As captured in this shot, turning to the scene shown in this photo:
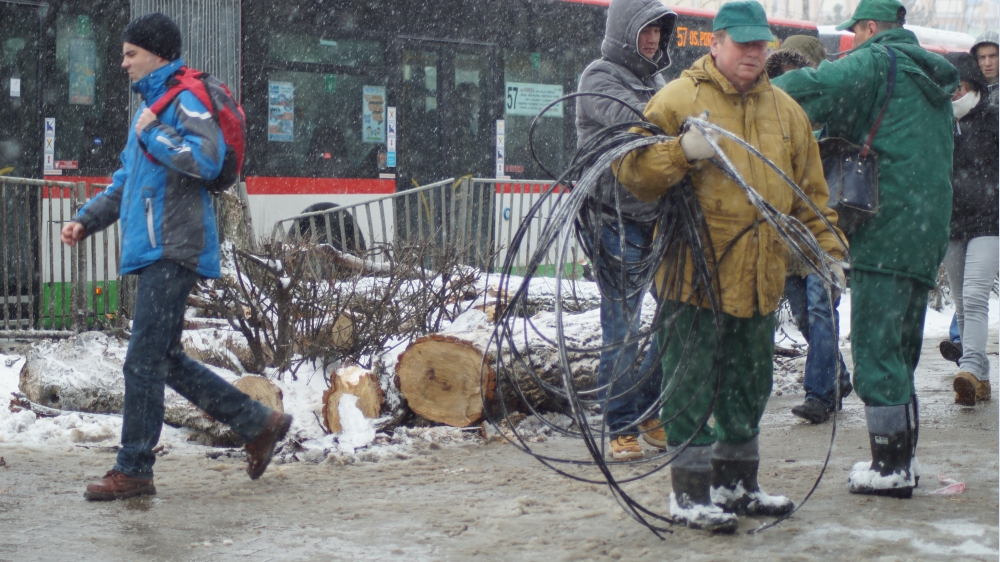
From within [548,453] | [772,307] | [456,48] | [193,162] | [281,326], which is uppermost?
[456,48]

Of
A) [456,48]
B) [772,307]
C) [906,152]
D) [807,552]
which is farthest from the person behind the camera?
[456,48]

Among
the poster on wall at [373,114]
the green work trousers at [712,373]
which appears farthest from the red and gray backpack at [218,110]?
the poster on wall at [373,114]

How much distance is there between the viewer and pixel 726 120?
137 inches

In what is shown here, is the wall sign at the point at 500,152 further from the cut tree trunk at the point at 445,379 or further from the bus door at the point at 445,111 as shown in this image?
the cut tree trunk at the point at 445,379

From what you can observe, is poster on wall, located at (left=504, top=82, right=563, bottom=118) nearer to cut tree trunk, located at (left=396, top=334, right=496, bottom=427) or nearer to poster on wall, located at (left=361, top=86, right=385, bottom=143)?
poster on wall, located at (left=361, top=86, right=385, bottom=143)

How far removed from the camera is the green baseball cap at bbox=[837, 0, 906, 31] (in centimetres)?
421

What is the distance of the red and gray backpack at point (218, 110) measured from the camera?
4.25 m

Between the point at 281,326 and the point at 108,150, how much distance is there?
15.0ft

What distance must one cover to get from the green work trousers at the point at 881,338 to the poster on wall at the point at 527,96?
827 cm

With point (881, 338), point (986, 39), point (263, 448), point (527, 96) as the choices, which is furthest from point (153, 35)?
point (527, 96)

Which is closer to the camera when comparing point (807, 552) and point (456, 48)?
point (807, 552)

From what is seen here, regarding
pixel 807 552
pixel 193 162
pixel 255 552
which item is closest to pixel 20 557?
pixel 255 552

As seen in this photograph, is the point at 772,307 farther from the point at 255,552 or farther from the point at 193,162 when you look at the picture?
the point at 193,162

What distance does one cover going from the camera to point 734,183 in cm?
352
